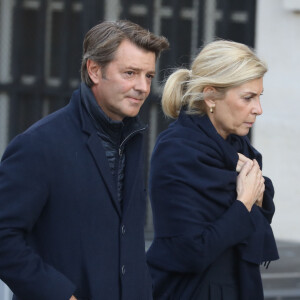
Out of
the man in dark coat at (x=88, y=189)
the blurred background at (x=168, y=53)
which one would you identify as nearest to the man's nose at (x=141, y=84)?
the man in dark coat at (x=88, y=189)

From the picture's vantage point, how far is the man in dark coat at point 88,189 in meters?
2.66

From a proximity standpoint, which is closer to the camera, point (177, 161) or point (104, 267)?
point (104, 267)

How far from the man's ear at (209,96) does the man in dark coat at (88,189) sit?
0.53m

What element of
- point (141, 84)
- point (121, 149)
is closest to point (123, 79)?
point (141, 84)

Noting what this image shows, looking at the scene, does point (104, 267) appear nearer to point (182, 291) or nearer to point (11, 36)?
point (182, 291)

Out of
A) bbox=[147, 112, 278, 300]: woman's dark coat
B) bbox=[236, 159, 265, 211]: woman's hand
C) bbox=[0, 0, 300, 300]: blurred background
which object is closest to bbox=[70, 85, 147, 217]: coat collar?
bbox=[147, 112, 278, 300]: woman's dark coat

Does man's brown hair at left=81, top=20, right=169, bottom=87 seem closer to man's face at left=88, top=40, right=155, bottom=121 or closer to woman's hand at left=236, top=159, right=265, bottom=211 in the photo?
man's face at left=88, top=40, right=155, bottom=121

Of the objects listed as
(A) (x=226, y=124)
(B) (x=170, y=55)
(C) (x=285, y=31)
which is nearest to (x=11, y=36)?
(B) (x=170, y=55)

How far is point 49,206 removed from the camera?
270cm

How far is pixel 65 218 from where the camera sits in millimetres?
2715

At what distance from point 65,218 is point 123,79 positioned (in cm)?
48

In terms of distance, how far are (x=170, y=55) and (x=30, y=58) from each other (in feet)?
3.52

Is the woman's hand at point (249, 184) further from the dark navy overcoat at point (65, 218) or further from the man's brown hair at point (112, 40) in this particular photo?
the man's brown hair at point (112, 40)

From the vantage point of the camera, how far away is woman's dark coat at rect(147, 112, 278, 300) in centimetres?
337
